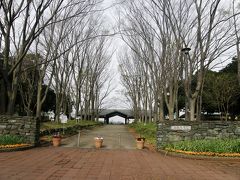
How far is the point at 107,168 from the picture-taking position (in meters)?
9.70

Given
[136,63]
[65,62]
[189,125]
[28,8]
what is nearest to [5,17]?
[28,8]

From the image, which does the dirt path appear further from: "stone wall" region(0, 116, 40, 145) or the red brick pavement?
the red brick pavement

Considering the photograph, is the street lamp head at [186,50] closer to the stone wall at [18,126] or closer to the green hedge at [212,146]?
the green hedge at [212,146]

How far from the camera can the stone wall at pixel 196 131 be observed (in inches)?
609

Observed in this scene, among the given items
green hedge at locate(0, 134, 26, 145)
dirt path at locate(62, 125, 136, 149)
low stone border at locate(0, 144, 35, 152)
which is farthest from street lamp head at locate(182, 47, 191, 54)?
green hedge at locate(0, 134, 26, 145)

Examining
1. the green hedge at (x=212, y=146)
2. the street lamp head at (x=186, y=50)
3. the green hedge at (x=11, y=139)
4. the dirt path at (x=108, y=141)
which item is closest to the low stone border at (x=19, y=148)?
the green hedge at (x=11, y=139)

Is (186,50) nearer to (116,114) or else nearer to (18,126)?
(18,126)

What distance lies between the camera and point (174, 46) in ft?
63.8

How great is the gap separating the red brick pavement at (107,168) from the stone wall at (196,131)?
10.2 feet

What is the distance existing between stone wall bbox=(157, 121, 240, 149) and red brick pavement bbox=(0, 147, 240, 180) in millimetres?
3112

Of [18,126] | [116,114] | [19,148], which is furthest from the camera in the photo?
[116,114]

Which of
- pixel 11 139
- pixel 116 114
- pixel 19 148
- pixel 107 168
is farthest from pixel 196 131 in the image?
pixel 116 114

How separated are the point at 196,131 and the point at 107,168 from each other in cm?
698

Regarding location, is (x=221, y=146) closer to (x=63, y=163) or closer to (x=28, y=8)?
(x=63, y=163)
